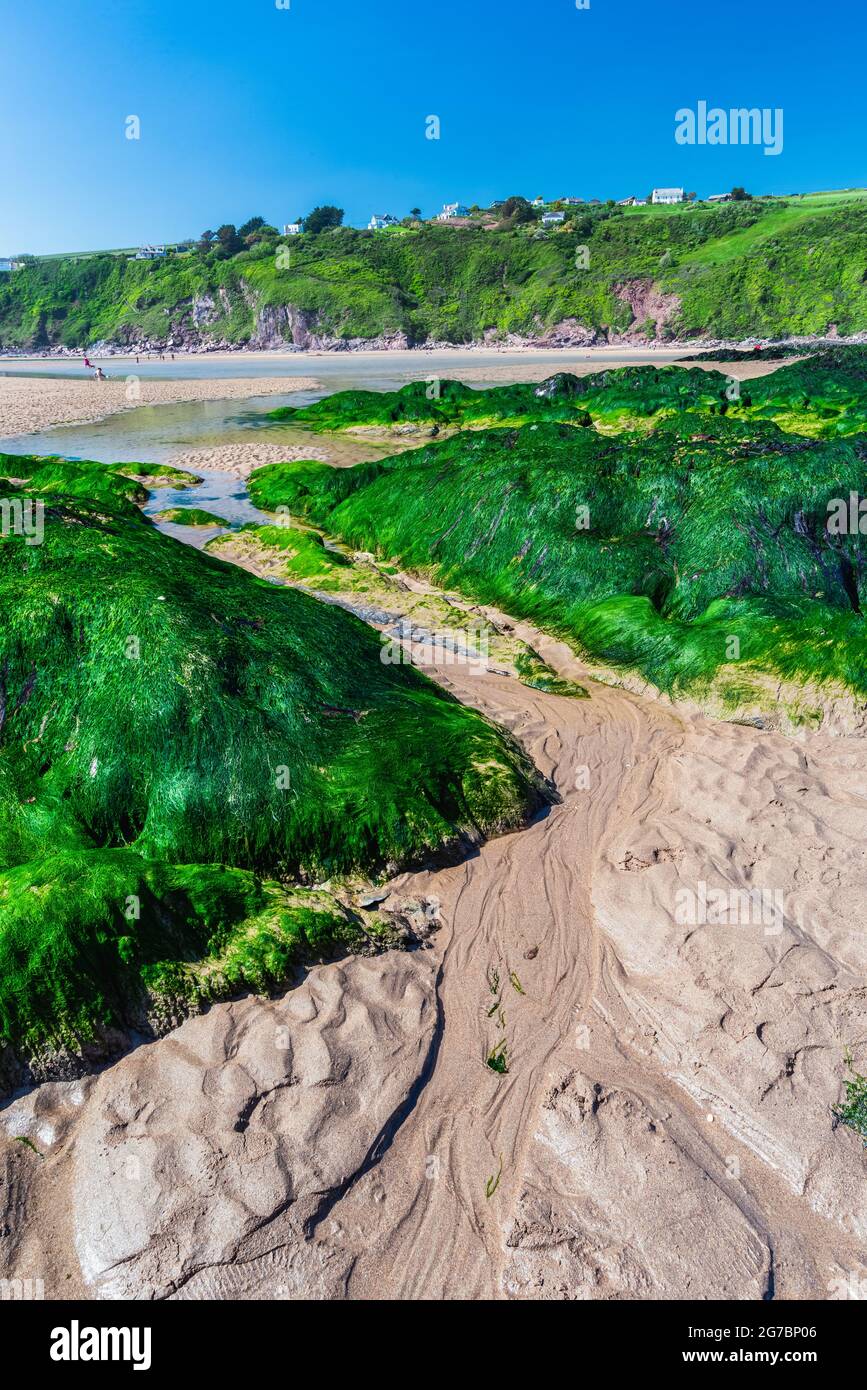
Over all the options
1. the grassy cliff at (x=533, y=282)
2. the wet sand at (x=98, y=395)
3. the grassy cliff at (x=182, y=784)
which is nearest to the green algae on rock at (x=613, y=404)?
the wet sand at (x=98, y=395)

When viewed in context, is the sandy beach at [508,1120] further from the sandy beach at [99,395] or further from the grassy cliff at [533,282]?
the grassy cliff at [533,282]

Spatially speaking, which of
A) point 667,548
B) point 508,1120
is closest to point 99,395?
point 667,548

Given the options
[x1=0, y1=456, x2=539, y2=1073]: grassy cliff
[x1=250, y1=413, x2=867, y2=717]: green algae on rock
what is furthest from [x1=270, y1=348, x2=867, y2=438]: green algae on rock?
[x1=0, y1=456, x2=539, y2=1073]: grassy cliff

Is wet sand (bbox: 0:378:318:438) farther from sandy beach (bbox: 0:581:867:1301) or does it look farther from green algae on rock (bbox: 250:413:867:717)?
sandy beach (bbox: 0:581:867:1301)

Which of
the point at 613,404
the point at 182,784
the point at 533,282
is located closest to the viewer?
the point at 182,784

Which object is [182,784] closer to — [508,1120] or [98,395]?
[508,1120]

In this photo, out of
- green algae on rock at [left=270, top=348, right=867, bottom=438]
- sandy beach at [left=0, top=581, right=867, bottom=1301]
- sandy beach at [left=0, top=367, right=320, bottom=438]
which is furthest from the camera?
sandy beach at [left=0, top=367, right=320, bottom=438]
